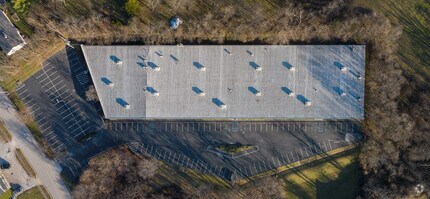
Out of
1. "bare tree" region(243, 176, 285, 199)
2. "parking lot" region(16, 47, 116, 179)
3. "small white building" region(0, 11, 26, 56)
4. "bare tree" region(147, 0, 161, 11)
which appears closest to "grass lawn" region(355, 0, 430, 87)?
"bare tree" region(243, 176, 285, 199)

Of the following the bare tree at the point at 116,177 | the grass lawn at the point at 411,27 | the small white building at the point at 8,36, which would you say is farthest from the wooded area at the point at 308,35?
the small white building at the point at 8,36

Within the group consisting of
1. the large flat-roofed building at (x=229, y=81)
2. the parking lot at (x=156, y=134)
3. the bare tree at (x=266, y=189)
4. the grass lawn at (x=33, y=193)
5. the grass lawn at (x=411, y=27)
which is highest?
the grass lawn at (x=411, y=27)

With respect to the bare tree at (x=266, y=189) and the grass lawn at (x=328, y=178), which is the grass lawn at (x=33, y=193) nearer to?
the bare tree at (x=266, y=189)

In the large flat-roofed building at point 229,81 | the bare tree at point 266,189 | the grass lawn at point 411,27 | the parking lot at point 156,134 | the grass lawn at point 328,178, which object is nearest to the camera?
the large flat-roofed building at point 229,81

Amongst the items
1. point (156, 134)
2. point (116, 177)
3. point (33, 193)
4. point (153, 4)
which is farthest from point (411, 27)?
point (33, 193)

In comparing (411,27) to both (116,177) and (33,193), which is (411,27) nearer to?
(116,177)

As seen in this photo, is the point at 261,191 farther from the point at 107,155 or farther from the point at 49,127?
the point at 49,127
